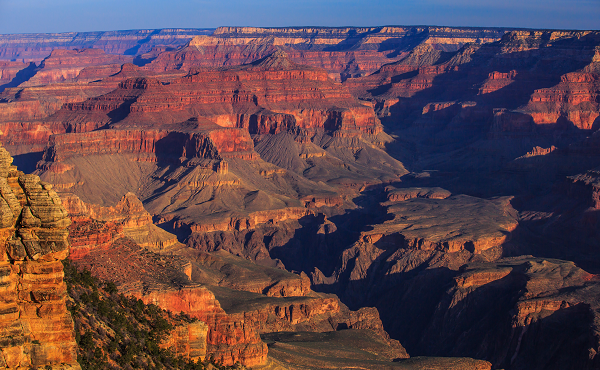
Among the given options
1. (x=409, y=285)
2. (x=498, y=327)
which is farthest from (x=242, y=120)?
(x=498, y=327)

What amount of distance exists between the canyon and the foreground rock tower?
46mm

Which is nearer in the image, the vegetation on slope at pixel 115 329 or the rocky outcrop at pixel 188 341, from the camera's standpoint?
the vegetation on slope at pixel 115 329

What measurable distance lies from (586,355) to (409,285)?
1116 inches

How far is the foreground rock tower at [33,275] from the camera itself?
60.0 feet

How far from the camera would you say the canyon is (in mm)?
43844

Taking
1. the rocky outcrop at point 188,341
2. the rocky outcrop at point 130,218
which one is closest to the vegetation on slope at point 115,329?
the rocky outcrop at point 188,341

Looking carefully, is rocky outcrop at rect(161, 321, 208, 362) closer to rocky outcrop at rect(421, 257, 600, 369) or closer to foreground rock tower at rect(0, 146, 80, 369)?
foreground rock tower at rect(0, 146, 80, 369)

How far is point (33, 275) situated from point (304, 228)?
100242mm

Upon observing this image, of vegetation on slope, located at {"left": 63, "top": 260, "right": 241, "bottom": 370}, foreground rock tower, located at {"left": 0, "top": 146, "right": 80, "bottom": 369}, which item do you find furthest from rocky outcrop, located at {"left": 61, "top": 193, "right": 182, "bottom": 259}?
foreground rock tower, located at {"left": 0, "top": 146, "right": 80, "bottom": 369}

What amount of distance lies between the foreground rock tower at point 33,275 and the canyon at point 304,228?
46 millimetres

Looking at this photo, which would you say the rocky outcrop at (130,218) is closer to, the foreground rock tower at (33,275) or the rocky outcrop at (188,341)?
the rocky outcrop at (188,341)

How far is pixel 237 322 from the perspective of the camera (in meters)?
46.4

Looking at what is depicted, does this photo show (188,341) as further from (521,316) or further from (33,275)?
Result: (521,316)

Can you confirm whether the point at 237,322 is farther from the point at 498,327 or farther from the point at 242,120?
the point at 242,120
